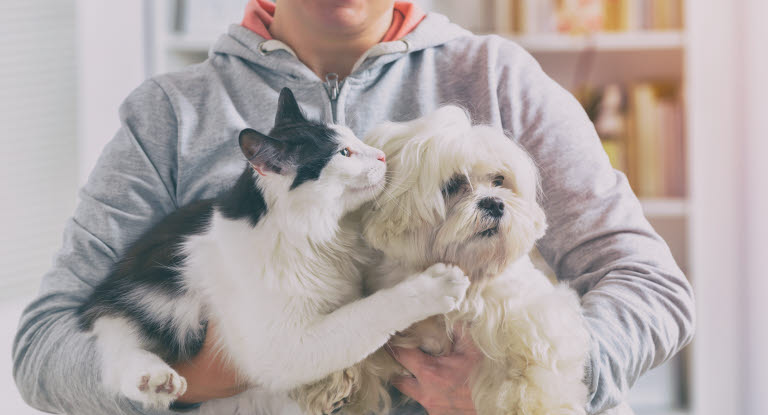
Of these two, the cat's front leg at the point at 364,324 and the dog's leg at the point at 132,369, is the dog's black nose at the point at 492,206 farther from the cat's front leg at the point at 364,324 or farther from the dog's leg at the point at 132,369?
the dog's leg at the point at 132,369

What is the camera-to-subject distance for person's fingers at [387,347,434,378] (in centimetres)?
104

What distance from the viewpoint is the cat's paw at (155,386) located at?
965mm

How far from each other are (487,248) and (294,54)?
0.64 meters

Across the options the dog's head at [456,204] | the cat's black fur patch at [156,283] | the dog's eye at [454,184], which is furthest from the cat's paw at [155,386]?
the dog's eye at [454,184]

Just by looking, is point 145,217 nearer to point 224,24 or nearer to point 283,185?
point 283,185

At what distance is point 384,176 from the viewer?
98 centimetres

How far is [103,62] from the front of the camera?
94.1 inches

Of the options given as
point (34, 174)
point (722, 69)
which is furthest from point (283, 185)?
point (722, 69)

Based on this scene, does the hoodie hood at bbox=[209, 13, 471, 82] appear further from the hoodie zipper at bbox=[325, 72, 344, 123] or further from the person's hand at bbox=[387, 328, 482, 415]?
the person's hand at bbox=[387, 328, 482, 415]

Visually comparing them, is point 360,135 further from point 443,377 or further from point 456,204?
point 443,377

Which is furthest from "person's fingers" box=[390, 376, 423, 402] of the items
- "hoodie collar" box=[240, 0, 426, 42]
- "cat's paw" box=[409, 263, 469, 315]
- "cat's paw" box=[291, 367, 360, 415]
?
"hoodie collar" box=[240, 0, 426, 42]

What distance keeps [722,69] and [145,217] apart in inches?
84.2

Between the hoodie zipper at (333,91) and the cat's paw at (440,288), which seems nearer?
the cat's paw at (440,288)

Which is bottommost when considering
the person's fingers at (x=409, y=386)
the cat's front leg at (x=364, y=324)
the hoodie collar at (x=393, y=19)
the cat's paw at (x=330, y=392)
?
the person's fingers at (x=409, y=386)
